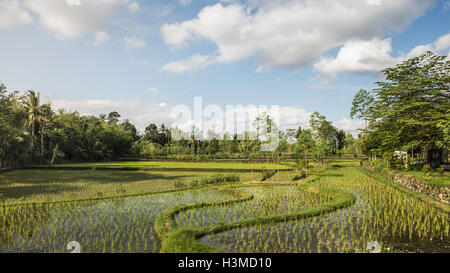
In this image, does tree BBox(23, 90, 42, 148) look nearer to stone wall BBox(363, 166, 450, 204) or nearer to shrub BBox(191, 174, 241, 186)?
shrub BBox(191, 174, 241, 186)

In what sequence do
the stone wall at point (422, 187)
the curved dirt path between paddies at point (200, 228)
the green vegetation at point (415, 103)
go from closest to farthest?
the curved dirt path between paddies at point (200, 228)
the stone wall at point (422, 187)
the green vegetation at point (415, 103)

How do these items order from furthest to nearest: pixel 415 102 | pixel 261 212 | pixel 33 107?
pixel 33 107
pixel 415 102
pixel 261 212

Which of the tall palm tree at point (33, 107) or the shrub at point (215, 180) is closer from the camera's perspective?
the shrub at point (215, 180)

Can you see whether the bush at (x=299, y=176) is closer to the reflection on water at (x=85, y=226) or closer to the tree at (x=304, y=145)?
the tree at (x=304, y=145)

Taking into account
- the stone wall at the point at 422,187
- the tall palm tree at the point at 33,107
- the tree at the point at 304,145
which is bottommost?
the stone wall at the point at 422,187

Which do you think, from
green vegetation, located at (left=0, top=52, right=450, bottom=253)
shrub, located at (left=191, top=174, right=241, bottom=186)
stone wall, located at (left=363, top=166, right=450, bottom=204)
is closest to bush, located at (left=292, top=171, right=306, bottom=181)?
green vegetation, located at (left=0, top=52, right=450, bottom=253)

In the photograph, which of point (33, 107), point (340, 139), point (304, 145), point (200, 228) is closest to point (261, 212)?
point (200, 228)

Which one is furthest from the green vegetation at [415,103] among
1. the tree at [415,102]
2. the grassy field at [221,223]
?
the grassy field at [221,223]

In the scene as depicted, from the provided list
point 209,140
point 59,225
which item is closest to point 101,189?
point 59,225

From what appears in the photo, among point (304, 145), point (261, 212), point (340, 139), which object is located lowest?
point (261, 212)

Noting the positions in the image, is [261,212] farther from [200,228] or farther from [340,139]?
[340,139]

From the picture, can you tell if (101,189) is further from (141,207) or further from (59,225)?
(59,225)

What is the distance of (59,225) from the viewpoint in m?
8.52
